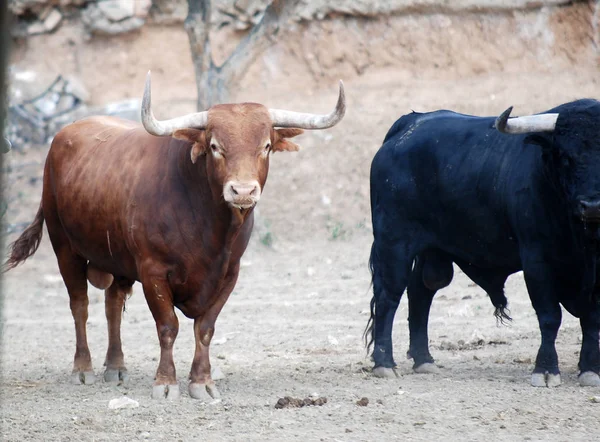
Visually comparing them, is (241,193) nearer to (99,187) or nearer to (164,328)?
(164,328)

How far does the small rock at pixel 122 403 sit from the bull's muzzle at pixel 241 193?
4.54 feet

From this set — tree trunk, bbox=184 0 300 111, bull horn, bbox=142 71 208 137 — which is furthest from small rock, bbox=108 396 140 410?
tree trunk, bbox=184 0 300 111

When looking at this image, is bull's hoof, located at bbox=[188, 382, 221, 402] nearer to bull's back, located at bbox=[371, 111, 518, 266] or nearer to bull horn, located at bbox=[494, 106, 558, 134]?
bull's back, located at bbox=[371, 111, 518, 266]

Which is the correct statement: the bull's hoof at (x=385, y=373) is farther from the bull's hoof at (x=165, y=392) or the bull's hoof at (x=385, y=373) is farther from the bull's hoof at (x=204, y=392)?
the bull's hoof at (x=165, y=392)

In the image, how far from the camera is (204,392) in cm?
611

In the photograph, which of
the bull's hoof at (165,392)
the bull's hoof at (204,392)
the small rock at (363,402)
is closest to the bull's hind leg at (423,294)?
the small rock at (363,402)

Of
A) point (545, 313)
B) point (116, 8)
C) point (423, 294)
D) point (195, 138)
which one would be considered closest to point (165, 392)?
point (195, 138)

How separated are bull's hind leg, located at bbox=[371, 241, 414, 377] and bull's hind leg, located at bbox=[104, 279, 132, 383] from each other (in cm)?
184

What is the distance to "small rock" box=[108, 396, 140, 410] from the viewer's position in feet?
19.0

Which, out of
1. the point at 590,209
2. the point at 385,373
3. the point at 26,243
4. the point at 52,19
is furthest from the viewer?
the point at 52,19

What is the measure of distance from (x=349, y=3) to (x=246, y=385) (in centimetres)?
1214

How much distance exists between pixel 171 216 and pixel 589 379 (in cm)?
283

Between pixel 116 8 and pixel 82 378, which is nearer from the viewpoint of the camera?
pixel 82 378

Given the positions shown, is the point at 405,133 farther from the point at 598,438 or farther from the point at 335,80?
the point at 335,80
